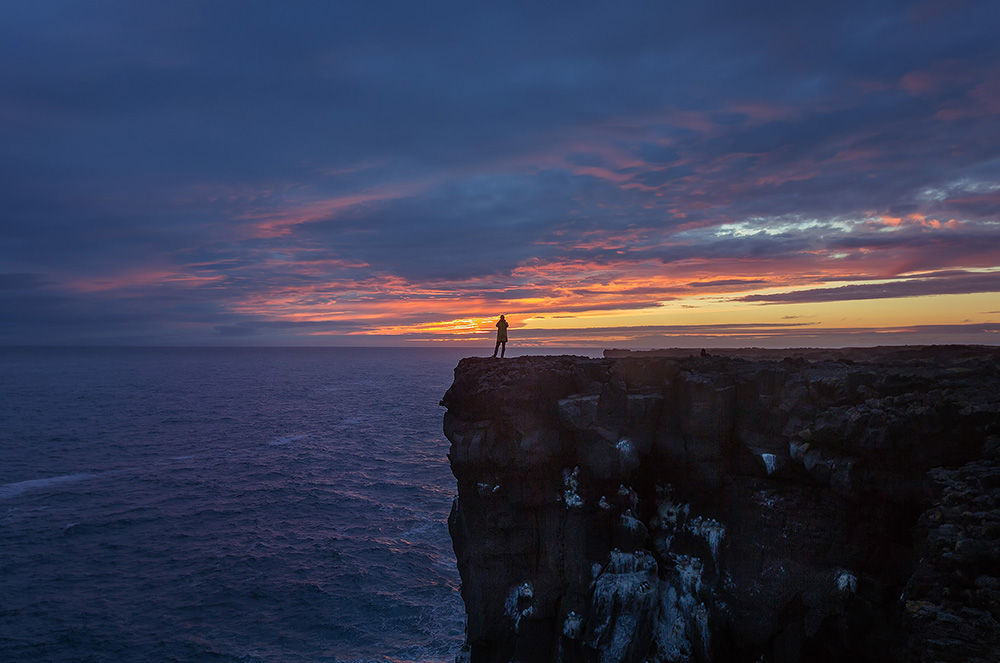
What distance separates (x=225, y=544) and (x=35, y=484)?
1248 inches

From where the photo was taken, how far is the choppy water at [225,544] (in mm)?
32250

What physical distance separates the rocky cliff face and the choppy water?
14.6m

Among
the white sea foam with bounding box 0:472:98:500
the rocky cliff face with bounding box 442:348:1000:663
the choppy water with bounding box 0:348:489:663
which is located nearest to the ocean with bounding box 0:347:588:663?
the choppy water with bounding box 0:348:489:663

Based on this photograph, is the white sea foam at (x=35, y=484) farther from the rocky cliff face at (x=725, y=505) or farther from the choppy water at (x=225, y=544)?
the rocky cliff face at (x=725, y=505)

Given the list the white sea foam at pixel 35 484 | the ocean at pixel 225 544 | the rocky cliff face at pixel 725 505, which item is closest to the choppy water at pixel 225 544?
the ocean at pixel 225 544

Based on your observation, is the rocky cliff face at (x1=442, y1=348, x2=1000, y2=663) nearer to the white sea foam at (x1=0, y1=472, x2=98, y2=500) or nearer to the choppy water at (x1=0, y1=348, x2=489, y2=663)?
the choppy water at (x1=0, y1=348, x2=489, y2=663)

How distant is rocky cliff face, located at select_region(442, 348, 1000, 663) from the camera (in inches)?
631

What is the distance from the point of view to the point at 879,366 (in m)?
21.1

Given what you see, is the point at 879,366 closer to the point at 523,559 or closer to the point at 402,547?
the point at 523,559

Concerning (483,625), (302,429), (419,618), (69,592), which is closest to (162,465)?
(302,429)

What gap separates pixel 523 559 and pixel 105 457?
72.4 m

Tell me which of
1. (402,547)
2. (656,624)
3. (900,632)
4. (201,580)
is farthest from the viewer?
(402,547)

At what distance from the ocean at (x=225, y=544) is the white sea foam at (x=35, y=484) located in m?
0.40

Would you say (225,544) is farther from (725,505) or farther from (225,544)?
(725,505)
